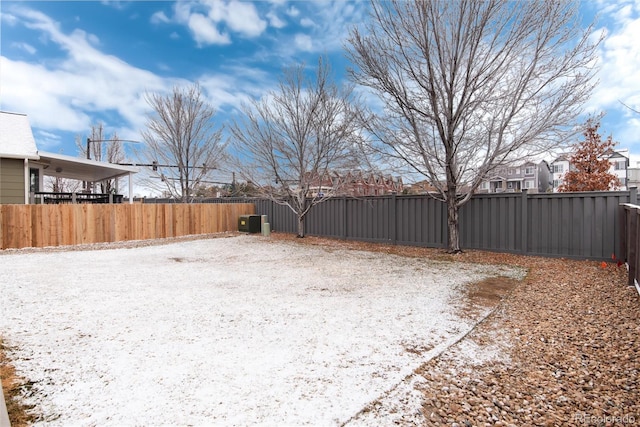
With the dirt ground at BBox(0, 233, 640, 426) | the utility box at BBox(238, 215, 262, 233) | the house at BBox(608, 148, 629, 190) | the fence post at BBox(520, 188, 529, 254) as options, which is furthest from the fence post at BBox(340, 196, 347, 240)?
the house at BBox(608, 148, 629, 190)

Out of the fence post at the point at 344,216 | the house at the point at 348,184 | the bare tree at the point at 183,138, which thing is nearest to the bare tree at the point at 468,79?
the house at the point at 348,184

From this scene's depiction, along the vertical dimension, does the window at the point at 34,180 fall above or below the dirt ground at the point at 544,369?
above

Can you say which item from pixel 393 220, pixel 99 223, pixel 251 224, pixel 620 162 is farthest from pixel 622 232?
pixel 620 162

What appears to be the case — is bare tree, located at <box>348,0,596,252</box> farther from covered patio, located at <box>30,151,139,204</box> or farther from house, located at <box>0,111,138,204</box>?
house, located at <box>0,111,138,204</box>

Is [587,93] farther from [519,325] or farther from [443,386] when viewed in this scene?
[443,386]

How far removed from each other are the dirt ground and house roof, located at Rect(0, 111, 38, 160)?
36.2ft

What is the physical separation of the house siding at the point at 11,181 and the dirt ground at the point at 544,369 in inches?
437

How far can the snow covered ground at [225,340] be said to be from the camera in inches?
76.8

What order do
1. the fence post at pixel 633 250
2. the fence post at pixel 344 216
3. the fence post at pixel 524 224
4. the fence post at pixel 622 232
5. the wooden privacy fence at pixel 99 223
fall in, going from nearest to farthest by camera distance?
the fence post at pixel 633 250 → the fence post at pixel 622 232 → the fence post at pixel 524 224 → the wooden privacy fence at pixel 99 223 → the fence post at pixel 344 216

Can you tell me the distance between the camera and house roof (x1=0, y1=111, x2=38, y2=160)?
34.3 ft

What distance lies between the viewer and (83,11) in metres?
7.39

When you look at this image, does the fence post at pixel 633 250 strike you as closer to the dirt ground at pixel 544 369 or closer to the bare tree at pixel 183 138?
the dirt ground at pixel 544 369

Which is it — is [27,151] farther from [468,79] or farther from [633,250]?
[633,250]

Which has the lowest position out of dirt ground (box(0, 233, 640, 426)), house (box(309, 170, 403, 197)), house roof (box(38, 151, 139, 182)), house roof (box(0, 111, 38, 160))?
dirt ground (box(0, 233, 640, 426))
